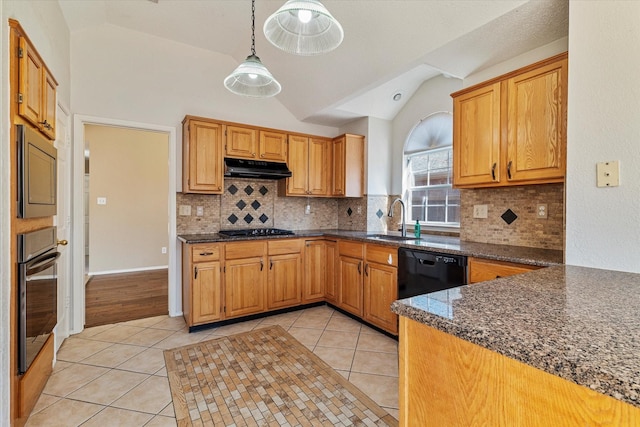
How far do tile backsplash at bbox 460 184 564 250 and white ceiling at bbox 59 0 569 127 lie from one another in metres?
1.06

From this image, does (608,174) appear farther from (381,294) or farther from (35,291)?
(35,291)

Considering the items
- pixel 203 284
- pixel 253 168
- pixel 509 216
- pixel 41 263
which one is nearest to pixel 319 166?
pixel 253 168

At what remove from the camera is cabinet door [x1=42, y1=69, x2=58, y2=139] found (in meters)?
1.88

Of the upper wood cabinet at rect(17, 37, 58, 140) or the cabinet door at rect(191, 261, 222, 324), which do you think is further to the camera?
the cabinet door at rect(191, 261, 222, 324)

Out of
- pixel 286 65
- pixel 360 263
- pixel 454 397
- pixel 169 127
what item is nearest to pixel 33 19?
pixel 169 127

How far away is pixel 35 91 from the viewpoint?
67.9 inches

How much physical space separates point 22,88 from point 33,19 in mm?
665

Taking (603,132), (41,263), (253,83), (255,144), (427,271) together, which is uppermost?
(253,83)

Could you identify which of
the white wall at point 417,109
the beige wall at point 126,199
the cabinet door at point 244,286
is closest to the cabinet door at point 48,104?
the cabinet door at point 244,286

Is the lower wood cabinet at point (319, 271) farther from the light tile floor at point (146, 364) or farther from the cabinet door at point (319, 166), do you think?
the cabinet door at point (319, 166)

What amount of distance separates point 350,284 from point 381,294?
0.48 meters

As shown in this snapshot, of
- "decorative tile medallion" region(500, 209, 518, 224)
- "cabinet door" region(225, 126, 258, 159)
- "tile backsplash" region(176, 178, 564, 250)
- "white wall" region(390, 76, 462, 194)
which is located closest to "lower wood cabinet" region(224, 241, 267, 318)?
"tile backsplash" region(176, 178, 564, 250)

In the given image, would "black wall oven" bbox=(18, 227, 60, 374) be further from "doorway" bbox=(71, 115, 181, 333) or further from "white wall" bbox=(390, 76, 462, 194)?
"white wall" bbox=(390, 76, 462, 194)

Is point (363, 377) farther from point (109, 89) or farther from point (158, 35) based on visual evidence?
point (158, 35)
